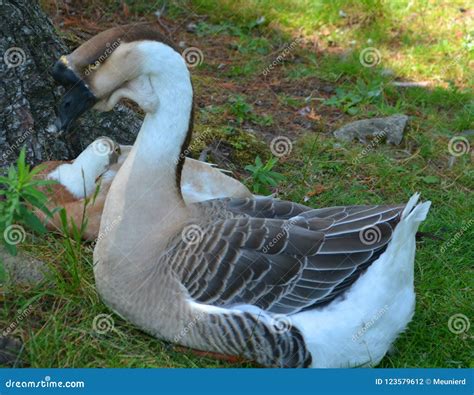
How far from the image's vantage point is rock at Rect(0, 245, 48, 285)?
A: 3.56m

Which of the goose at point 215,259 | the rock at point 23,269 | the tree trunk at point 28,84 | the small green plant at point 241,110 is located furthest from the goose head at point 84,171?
the small green plant at point 241,110

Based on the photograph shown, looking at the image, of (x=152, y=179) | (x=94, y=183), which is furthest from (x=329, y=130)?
(x=152, y=179)

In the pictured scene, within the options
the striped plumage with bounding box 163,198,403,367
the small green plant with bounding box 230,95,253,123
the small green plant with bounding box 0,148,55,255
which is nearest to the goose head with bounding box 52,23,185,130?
the small green plant with bounding box 0,148,55,255

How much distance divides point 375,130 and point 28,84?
265cm

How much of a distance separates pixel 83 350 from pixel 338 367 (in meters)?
1.19

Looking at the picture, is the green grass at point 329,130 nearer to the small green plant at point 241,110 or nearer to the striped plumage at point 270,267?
the small green plant at point 241,110

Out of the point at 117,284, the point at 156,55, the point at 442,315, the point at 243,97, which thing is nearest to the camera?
the point at 156,55

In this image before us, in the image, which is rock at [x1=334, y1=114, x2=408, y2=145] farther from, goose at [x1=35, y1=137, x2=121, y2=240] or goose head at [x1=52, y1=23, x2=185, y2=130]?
goose head at [x1=52, y1=23, x2=185, y2=130]

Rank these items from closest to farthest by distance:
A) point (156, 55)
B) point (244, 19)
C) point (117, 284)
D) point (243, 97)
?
point (156, 55) → point (117, 284) → point (243, 97) → point (244, 19)

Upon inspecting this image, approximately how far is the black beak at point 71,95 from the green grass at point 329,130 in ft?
2.50

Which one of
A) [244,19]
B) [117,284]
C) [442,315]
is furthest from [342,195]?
[244,19]

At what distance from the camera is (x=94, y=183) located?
13.3ft

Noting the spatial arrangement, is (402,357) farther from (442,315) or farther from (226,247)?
(226,247)

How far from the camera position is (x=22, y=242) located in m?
3.79
